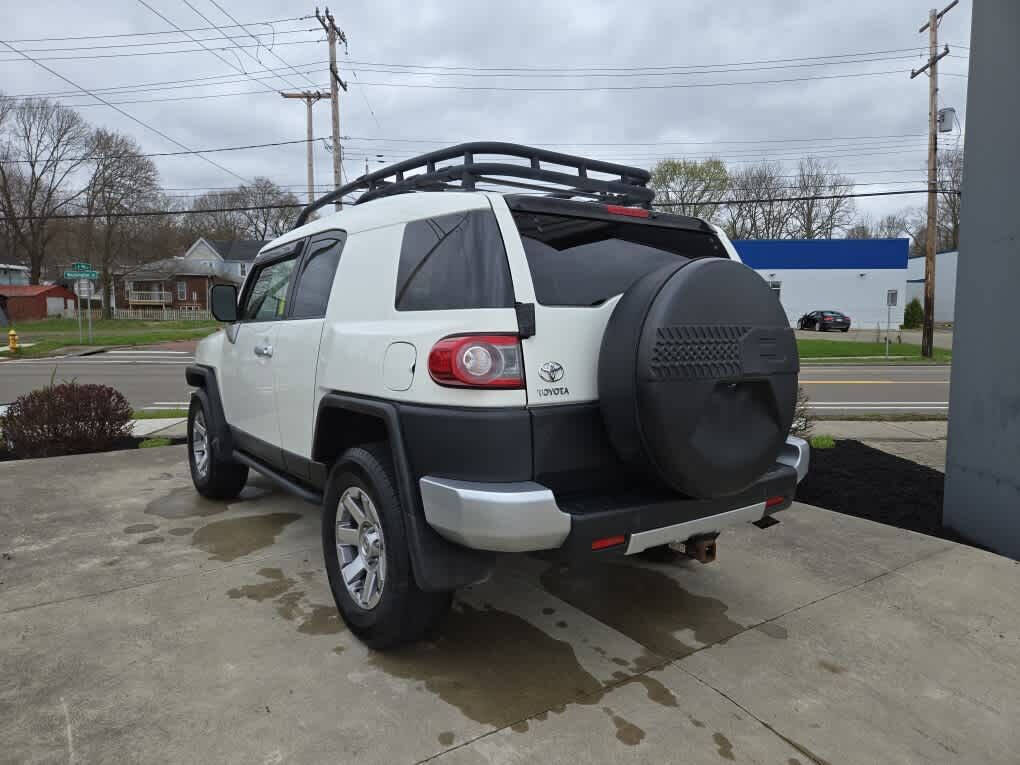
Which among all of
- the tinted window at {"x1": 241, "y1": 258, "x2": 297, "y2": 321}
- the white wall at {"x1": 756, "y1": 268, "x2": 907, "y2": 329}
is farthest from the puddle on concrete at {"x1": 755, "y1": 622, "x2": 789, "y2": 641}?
the white wall at {"x1": 756, "y1": 268, "x2": 907, "y2": 329}

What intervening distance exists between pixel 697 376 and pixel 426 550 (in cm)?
120

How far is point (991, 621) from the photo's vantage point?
3.21m

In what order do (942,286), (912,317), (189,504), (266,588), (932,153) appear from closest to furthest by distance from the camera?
(266,588) < (189,504) < (932,153) < (912,317) < (942,286)

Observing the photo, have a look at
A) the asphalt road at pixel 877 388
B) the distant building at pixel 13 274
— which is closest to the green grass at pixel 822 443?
the asphalt road at pixel 877 388

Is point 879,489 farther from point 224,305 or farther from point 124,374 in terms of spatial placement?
point 124,374

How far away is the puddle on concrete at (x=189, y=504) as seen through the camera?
4844mm

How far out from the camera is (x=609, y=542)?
2.47 metres

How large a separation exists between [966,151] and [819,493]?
8.80 ft

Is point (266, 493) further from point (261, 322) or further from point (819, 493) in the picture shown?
point (819, 493)

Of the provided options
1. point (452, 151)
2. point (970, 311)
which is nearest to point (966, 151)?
point (970, 311)

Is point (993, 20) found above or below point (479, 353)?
above

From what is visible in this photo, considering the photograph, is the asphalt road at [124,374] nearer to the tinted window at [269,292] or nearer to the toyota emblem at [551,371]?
the tinted window at [269,292]

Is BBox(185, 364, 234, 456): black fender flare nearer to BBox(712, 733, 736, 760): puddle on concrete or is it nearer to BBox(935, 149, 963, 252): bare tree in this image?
BBox(712, 733, 736, 760): puddle on concrete

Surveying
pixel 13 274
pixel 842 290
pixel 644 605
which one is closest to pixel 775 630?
pixel 644 605
